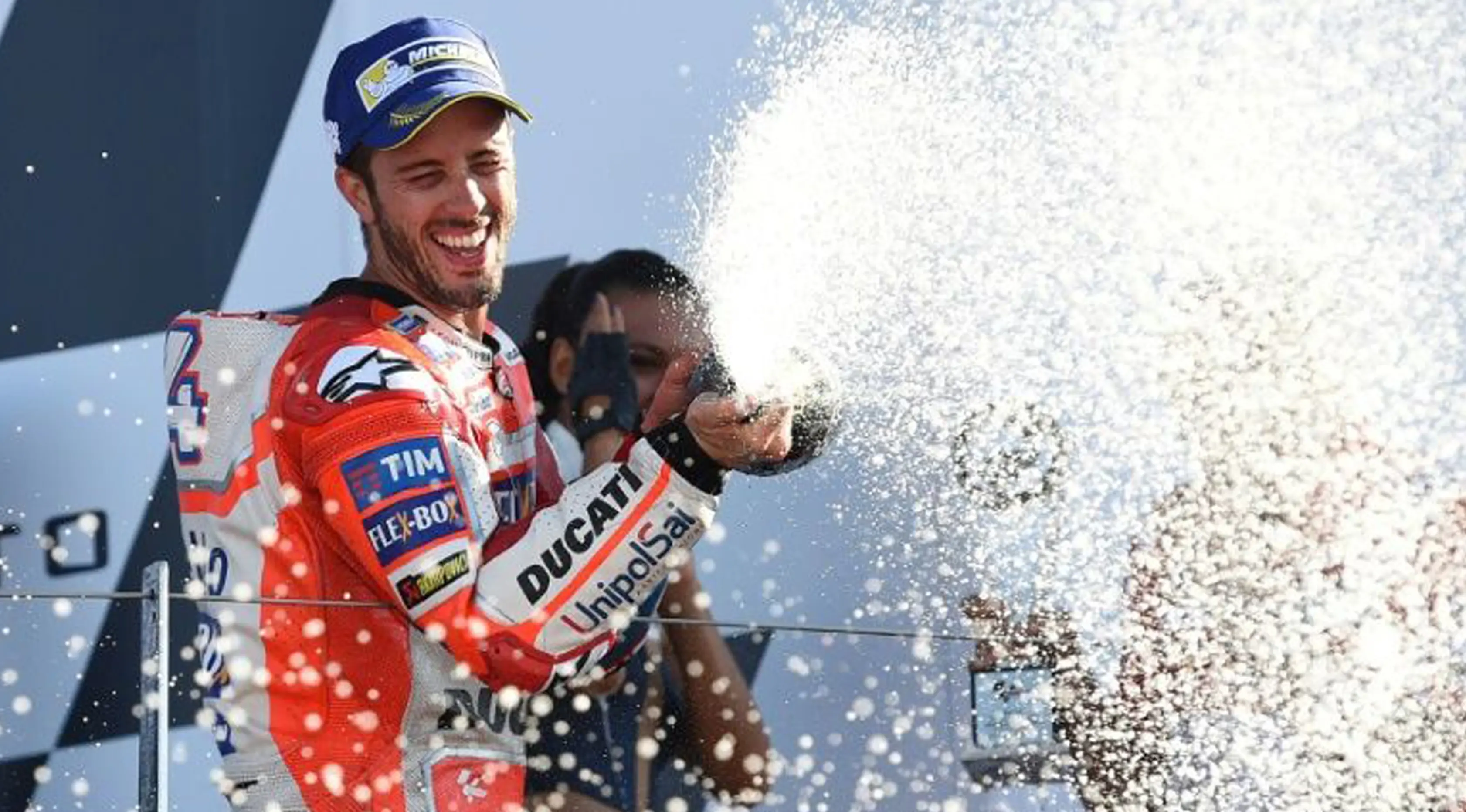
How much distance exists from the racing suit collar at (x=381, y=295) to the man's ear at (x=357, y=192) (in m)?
0.07

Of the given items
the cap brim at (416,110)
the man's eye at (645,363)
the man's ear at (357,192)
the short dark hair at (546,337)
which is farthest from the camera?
the man's eye at (645,363)

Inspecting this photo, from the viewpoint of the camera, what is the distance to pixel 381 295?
2.03 metres

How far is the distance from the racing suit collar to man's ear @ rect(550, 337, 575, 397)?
23 cm

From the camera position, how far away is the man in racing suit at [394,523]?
1.87 metres

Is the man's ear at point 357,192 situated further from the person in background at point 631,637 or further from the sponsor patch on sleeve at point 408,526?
the sponsor patch on sleeve at point 408,526

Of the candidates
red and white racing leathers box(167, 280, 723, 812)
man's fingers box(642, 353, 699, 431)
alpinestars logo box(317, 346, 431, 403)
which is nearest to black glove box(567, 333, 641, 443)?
man's fingers box(642, 353, 699, 431)

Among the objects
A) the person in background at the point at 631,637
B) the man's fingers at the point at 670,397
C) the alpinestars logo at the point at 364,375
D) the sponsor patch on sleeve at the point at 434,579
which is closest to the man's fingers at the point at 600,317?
the person in background at the point at 631,637

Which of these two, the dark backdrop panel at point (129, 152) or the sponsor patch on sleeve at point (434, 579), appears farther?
the dark backdrop panel at point (129, 152)

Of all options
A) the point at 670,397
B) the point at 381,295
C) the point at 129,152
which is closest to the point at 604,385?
the point at 670,397

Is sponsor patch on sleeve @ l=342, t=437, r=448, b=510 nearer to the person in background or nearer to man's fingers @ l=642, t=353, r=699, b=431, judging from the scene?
man's fingers @ l=642, t=353, r=699, b=431

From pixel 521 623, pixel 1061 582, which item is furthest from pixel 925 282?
pixel 521 623

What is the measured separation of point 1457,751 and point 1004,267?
3.12ft

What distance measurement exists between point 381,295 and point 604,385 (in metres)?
0.39

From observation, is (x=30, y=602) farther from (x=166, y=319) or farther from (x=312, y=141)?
(x=312, y=141)
